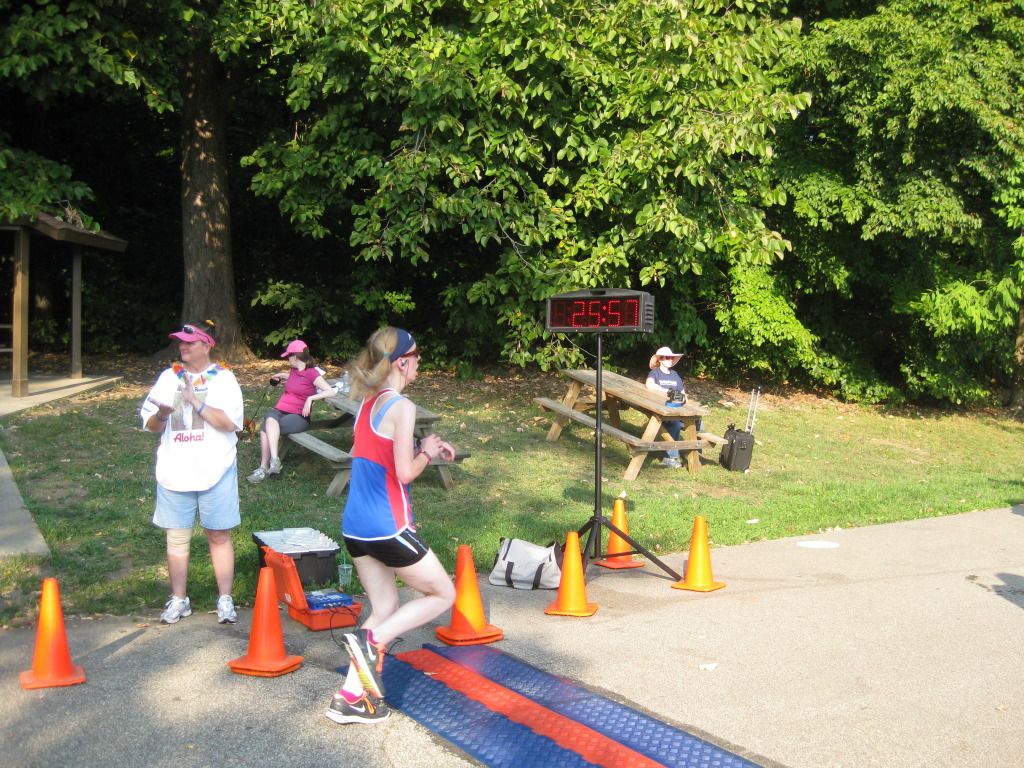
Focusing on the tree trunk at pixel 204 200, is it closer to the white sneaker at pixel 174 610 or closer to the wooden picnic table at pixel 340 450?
the wooden picnic table at pixel 340 450

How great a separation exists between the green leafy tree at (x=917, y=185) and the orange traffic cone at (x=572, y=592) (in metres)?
12.4

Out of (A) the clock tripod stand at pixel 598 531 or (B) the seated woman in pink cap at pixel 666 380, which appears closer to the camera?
(A) the clock tripod stand at pixel 598 531

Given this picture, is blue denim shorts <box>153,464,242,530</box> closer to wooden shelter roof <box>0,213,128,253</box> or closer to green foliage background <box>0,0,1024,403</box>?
green foliage background <box>0,0,1024,403</box>

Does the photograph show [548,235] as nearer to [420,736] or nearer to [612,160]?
[612,160]

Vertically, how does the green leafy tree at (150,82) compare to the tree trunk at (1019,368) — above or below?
above

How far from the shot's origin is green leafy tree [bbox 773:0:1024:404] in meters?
16.6

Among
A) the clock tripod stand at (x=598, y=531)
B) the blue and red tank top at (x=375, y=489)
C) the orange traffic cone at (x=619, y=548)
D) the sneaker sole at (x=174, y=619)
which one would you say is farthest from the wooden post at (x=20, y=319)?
the blue and red tank top at (x=375, y=489)

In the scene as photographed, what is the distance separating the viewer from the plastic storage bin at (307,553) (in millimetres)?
6684

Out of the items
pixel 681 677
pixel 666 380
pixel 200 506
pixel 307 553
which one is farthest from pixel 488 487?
pixel 681 677

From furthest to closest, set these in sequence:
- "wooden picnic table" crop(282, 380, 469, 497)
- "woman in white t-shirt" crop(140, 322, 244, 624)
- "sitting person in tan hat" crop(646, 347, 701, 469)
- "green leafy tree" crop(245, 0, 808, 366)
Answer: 1. "sitting person in tan hat" crop(646, 347, 701, 469)
2. "green leafy tree" crop(245, 0, 808, 366)
3. "wooden picnic table" crop(282, 380, 469, 497)
4. "woman in white t-shirt" crop(140, 322, 244, 624)

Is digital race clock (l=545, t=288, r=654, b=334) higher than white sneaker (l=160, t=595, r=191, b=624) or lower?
higher

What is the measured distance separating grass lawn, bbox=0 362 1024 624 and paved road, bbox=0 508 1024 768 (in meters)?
1.01

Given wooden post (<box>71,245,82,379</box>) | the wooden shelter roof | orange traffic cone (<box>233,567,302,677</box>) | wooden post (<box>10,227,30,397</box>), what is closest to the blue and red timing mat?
orange traffic cone (<box>233,567,302,677</box>)

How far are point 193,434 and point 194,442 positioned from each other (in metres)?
0.05
